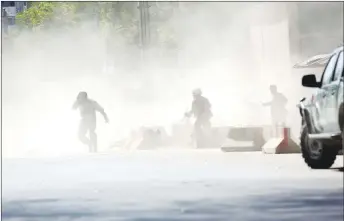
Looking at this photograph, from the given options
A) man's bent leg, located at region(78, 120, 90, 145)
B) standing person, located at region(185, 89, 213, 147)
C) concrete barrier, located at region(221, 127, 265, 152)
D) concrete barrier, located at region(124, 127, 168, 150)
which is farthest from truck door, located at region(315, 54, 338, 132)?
man's bent leg, located at region(78, 120, 90, 145)

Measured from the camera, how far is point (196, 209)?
568cm

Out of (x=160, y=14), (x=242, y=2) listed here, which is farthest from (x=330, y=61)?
(x=160, y=14)

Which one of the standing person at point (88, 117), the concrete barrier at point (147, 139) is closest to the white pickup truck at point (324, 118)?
the concrete barrier at point (147, 139)

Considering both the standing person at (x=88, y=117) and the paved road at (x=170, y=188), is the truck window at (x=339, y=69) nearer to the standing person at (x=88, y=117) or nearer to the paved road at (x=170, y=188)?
the paved road at (x=170, y=188)

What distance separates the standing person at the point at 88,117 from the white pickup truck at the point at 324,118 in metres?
1.01

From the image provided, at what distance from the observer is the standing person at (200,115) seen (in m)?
5.78

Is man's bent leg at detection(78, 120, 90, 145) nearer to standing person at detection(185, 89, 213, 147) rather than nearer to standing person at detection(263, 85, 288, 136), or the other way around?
standing person at detection(185, 89, 213, 147)

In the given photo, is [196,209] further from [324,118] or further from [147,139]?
[324,118]

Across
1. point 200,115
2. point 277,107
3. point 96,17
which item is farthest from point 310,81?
point 96,17

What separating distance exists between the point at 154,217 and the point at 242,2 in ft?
3.86

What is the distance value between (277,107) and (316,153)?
30 cm

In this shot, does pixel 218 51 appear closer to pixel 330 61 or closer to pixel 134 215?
pixel 330 61

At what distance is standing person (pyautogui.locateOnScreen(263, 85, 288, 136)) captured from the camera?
5766mm

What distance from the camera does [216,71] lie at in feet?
19.0
